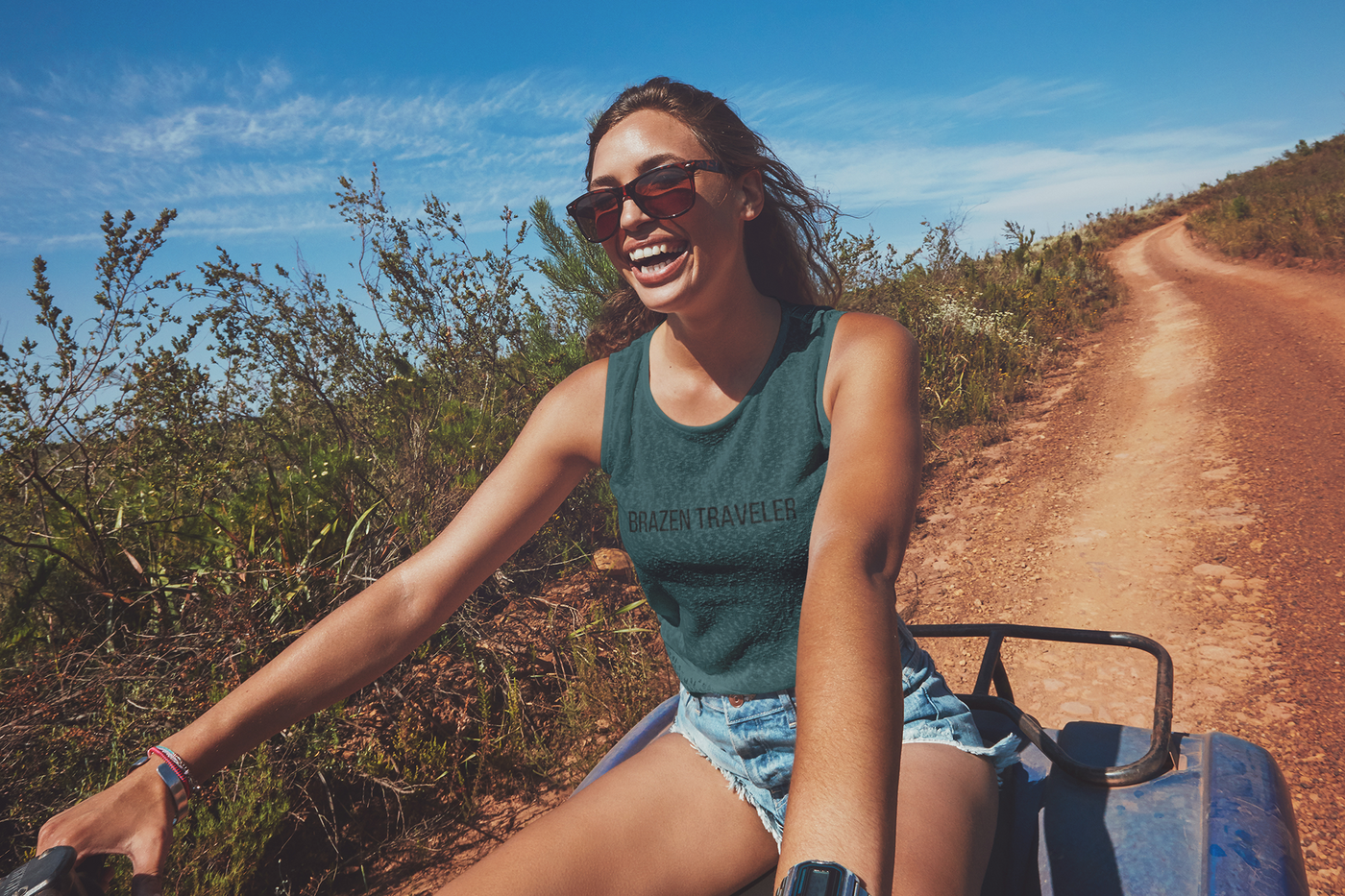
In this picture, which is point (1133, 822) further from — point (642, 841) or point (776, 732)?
point (642, 841)

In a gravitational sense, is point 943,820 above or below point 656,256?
below

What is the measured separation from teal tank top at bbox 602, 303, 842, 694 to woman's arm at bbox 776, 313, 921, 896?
0.31 ft

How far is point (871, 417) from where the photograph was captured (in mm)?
1337

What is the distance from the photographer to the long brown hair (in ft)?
5.78

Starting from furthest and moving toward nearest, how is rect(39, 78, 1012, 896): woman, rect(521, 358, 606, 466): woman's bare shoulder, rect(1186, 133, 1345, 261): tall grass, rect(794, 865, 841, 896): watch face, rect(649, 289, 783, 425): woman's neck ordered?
Answer: rect(1186, 133, 1345, 261): tall grass, rect(521, 358, 606, 466): woman's bare shoulder, rect(649, 289, 783, 425): woman's neck, rect(39, 78, 1012, 896): woman, rect(794, 865, 841, 896): watch face

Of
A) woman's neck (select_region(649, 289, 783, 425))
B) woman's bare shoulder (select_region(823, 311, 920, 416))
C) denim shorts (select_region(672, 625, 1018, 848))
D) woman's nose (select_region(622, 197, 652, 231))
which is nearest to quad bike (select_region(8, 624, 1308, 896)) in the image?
denim shorts (select_region(672, 625, 1018, 848))

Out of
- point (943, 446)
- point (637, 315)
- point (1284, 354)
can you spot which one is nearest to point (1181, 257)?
point (1284, 354)

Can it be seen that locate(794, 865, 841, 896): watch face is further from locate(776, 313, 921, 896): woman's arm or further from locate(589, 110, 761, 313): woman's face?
locate(589, 110, 761, 313): woman's face

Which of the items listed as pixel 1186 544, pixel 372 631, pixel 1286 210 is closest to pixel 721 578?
pixel 372 631

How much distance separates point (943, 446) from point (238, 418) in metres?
5.51

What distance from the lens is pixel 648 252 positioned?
1.67m

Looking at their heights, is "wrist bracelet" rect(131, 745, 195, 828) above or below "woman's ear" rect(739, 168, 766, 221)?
below

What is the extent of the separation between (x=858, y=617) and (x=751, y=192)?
1246 millimetres

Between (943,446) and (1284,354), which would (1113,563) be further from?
(1284,354)
